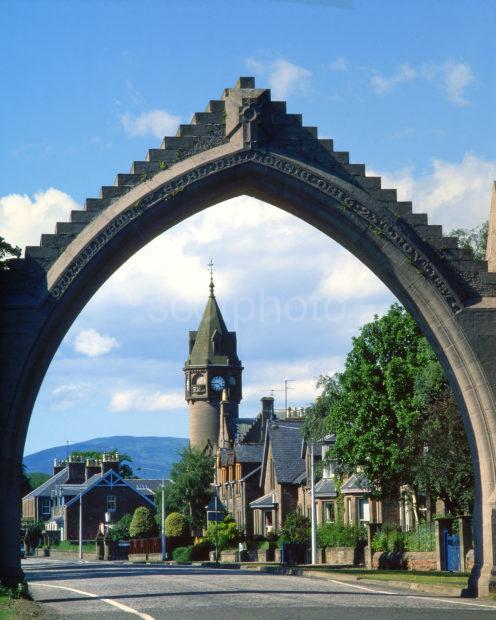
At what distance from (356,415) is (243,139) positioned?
2631 centimetres

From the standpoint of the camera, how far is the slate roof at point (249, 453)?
98.1 m

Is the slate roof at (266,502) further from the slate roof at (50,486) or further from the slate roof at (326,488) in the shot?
the slate roof at (50,486)

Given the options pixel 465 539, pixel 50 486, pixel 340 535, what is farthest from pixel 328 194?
pixel 50 486

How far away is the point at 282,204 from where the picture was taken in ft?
89.7

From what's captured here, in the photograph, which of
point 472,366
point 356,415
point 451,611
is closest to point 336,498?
point 356,415

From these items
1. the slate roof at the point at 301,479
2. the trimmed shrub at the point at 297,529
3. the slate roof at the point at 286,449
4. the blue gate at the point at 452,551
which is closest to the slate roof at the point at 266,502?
the slate roof at the point at 286,449

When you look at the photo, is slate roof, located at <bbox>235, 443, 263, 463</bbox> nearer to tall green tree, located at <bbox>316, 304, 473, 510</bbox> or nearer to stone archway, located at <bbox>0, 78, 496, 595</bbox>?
tall green tree, located at <bbox>316, 304, 473, 510</bbox>

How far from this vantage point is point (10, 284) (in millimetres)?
25578

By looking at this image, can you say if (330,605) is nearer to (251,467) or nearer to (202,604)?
(202,604)

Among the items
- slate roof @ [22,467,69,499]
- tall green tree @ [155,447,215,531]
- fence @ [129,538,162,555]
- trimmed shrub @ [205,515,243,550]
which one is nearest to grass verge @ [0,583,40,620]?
trimmed shrub @ [205,515,243,550]

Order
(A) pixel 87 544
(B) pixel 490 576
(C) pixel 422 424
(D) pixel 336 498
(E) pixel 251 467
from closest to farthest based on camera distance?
(B) pixel 490 576 → (C) pixel 422 424 → (D) pixel 336 498 → (E) pixel 251 467 → (A) pixel 87 544

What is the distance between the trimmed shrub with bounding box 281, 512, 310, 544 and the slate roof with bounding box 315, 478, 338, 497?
181 cm

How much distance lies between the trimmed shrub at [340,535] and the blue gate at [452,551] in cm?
1631

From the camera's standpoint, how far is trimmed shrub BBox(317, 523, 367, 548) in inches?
2395
